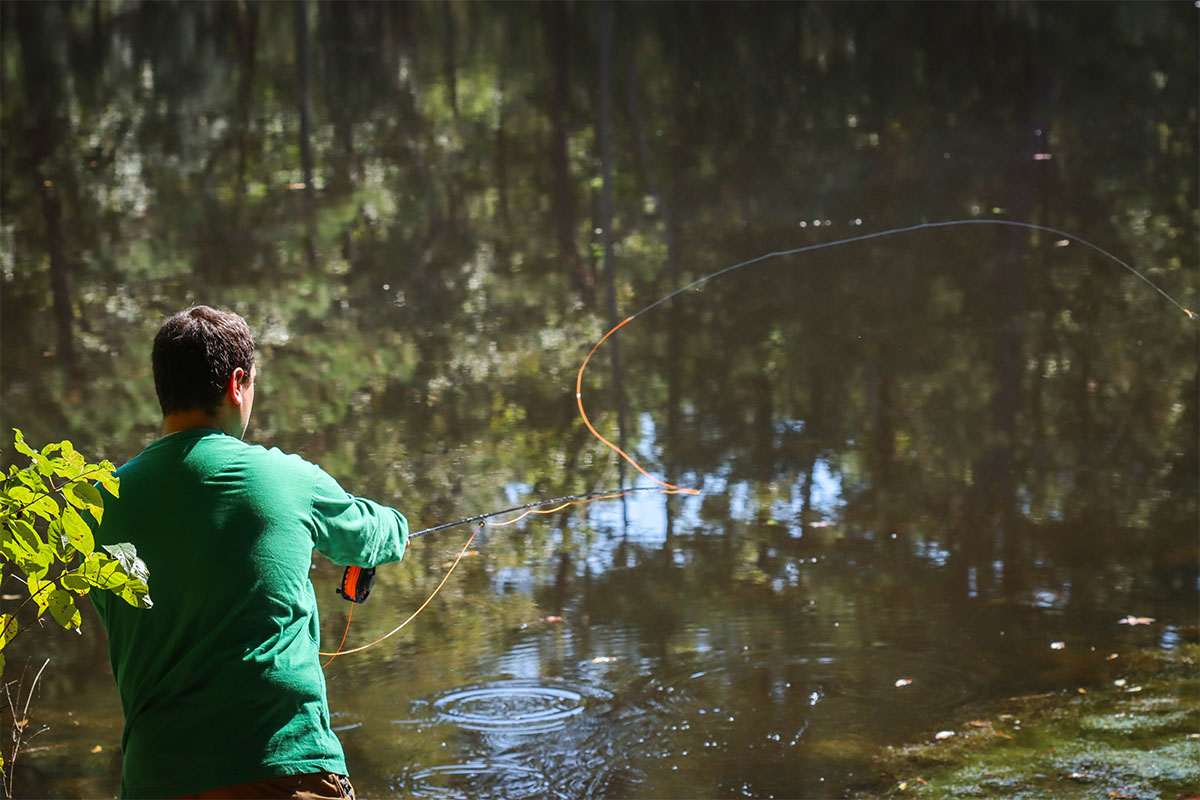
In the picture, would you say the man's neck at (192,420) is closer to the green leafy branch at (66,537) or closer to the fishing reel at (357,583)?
the green leafy branch at (66,537)

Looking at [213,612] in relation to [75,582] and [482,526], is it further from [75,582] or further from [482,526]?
[482,526]

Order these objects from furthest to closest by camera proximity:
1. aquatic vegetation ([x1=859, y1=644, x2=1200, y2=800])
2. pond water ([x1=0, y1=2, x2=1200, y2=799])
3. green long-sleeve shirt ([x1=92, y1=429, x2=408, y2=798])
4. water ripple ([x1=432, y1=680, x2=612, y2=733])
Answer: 1. pond water ([x1=0, y1=2, x2=1200, y2=799])
2. water ripple ([x1=432, y1=680, x2=612, y2=733])
3. aquatic vegetation ([x1=859, y1=644, x2=1200, y2=800])
4. green long-sleeve shirt ([x1=92, y1=429, x2=408, y2=798])

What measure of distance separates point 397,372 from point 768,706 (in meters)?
4.99

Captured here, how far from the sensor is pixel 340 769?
8.41 ft

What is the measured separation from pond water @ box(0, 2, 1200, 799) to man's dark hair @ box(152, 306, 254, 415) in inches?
92.8

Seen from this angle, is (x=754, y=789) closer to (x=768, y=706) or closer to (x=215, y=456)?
(x=768, y=706)

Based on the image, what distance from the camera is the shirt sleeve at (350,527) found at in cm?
260

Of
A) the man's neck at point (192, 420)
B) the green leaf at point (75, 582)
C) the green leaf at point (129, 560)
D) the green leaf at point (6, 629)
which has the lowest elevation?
the green leaf at point (6, 629)

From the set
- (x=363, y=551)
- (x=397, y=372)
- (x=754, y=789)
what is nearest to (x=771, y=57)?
(x=397, y=372)

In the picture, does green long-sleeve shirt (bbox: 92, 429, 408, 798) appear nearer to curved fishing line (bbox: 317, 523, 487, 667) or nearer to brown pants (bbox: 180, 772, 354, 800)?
brown pants (bbox: 180, 772, 354, 800)

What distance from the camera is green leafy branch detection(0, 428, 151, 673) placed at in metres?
2.33

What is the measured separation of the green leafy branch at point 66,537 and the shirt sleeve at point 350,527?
1.16 ft

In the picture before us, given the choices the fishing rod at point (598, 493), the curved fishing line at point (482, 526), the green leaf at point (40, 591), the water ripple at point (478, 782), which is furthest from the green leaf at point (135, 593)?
the curved fishing line at point (482, 526)

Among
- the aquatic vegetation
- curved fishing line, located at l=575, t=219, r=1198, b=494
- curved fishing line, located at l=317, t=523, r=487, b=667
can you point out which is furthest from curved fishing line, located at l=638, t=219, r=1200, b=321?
the aquatic vegetation
